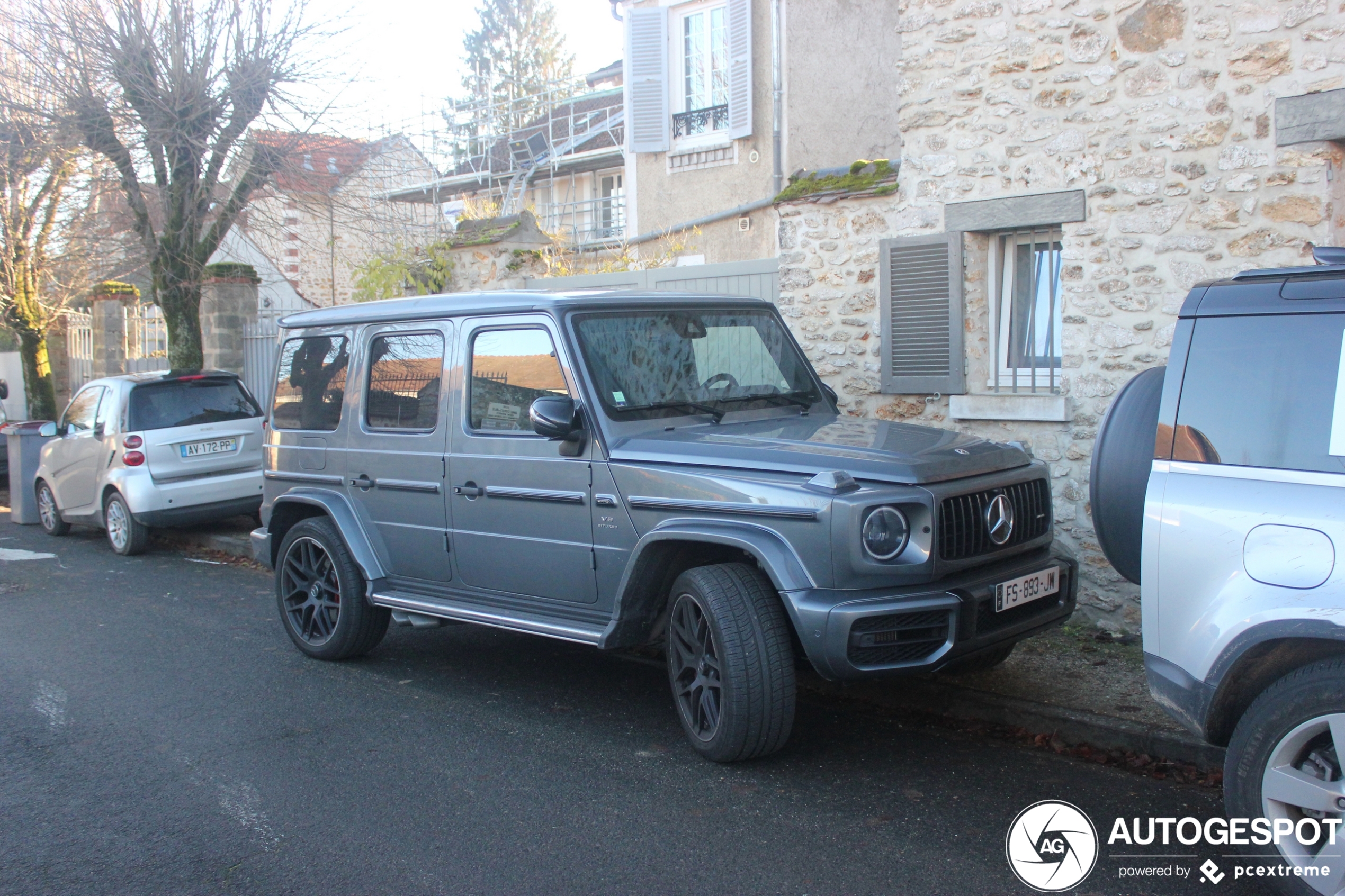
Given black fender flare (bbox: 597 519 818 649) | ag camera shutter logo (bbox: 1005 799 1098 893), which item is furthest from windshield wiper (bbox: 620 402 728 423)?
ag camera shutter logo (bbox: 1005 799 1098 893)

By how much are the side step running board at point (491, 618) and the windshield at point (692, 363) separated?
1.01 meters

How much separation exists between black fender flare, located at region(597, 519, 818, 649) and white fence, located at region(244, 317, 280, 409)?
39.3 ft

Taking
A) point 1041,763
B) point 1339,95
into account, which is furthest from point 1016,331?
point 1041,763

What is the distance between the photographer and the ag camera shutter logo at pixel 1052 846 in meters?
3.70

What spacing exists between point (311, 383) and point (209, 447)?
4.74 metres

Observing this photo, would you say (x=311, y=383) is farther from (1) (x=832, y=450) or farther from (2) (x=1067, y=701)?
(2) (x=1067, y=701)

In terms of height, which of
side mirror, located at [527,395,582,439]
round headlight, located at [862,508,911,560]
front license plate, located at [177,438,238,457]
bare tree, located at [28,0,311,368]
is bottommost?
front license plate, located at [177,438,238,457]

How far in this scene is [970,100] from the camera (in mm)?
7441

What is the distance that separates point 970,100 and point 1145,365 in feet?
6.94

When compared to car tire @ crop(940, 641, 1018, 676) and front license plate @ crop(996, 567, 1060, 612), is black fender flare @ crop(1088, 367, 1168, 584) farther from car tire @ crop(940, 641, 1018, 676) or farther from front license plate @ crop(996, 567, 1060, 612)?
car tire @ crop(940, 641, 1018, 676)

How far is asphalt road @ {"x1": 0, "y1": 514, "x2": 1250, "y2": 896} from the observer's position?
3.81 meters

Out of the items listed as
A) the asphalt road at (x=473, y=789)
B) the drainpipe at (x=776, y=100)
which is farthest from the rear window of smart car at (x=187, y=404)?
the drainpipe at (x=776, y=100)

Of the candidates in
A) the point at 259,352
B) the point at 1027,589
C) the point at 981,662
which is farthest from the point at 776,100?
the point at 1027,589

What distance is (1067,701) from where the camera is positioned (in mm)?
5219
